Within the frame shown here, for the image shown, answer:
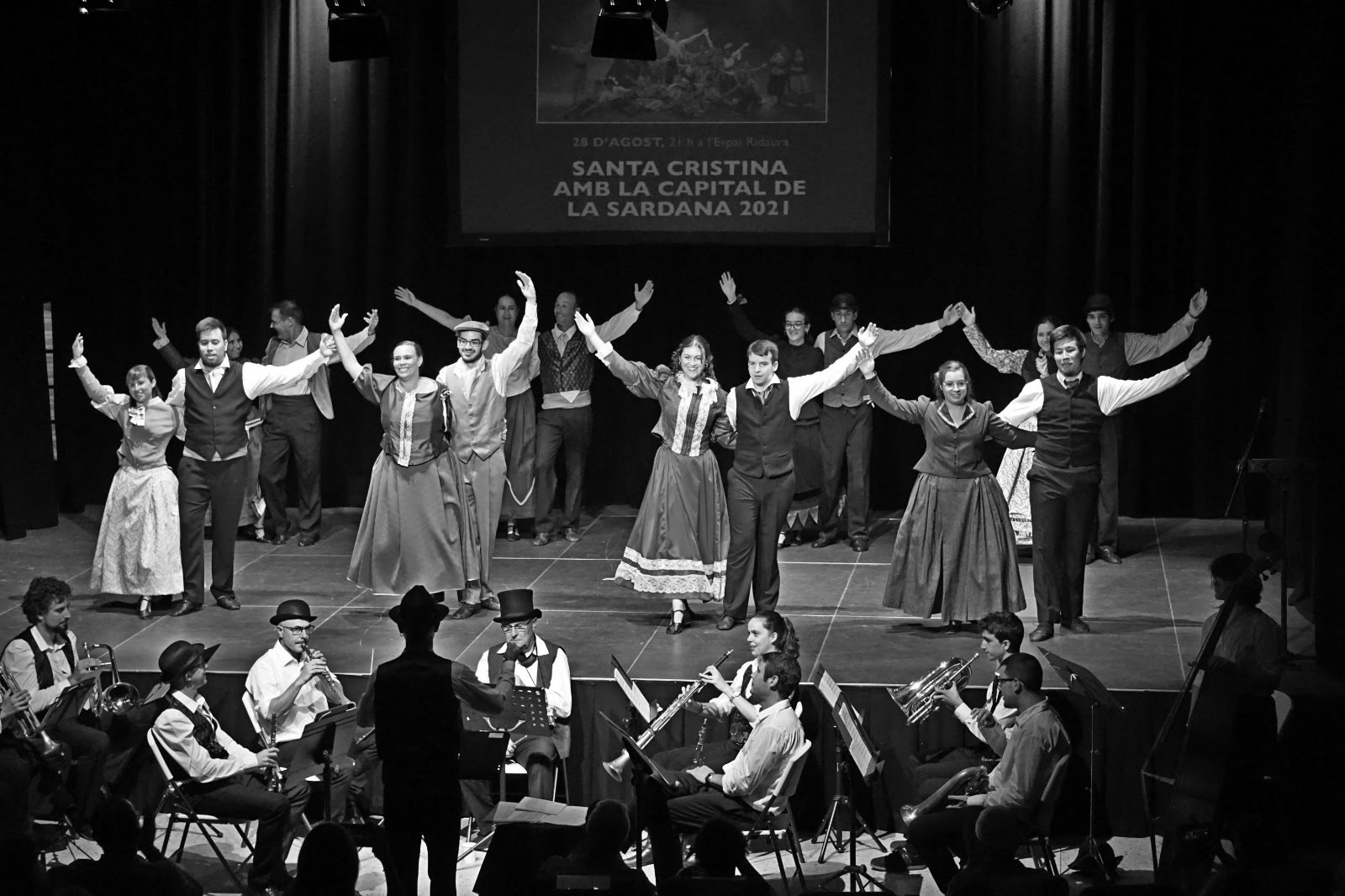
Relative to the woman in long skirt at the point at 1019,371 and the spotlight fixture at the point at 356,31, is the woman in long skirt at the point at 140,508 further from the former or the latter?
the woman in long skirt at the point at 1019,371

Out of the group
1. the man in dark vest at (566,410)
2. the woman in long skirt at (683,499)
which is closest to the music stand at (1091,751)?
the woman in long skirt at (683,499)

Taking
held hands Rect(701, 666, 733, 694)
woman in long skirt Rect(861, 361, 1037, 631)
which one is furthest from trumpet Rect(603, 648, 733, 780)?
woman in long skirt Rect(861, 361, 1037, 631)

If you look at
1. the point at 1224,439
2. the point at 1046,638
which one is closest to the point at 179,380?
the point at 1046,638

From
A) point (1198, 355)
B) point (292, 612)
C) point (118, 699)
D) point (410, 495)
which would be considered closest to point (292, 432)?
point (410, 495)

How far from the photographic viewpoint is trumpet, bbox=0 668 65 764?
6270 millimetres

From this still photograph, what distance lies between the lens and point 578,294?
35.8 feet

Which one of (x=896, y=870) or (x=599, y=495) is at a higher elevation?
(x=599, y=495)

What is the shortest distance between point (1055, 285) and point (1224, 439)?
1.36 metres

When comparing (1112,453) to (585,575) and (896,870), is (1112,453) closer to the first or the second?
(585,575)

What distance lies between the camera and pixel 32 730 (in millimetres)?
6363

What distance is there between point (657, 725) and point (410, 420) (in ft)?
7.53

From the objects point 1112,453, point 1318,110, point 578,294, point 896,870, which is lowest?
point 896,870

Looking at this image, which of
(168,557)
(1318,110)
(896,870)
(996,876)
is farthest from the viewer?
(168,557)

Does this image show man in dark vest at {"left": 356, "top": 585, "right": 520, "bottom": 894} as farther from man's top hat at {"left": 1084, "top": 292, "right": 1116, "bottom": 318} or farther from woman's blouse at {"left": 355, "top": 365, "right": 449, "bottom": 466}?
man's top hat at {"left": 1084, "top": 292, "right": 1116, "bottom": 318}
